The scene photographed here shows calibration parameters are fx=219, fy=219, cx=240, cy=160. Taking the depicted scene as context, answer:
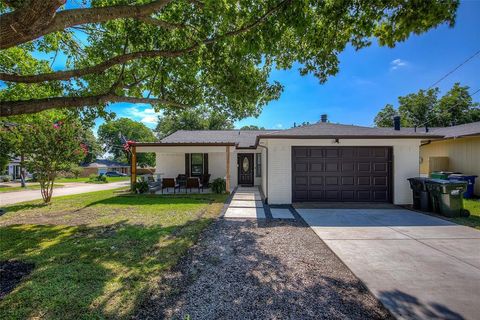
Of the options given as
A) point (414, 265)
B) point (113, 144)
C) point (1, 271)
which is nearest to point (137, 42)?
point (1, 271)

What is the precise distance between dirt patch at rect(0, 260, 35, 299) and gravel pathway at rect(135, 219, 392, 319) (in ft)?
7.30

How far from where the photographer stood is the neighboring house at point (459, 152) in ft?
36.8

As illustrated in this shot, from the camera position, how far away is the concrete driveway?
2.90m

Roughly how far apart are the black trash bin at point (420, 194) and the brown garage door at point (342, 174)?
0.99 metres

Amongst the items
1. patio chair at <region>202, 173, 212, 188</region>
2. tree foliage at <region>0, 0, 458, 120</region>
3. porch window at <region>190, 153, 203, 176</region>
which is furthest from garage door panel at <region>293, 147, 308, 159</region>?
porch window at <region>190, 153, 203, 176</region>

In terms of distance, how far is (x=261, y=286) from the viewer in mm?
3385

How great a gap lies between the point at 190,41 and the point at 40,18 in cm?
423

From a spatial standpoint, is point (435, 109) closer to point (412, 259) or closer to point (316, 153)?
point (316, 153)

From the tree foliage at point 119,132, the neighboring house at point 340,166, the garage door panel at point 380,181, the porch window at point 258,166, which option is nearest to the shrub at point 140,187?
the porch window at point 258,166

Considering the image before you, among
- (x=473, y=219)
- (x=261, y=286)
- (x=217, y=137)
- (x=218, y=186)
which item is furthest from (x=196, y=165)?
(x=473, y=219)

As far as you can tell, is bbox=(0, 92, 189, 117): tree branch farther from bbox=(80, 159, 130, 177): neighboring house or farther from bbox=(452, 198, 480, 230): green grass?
bbox=(80, 159, 130, 177): neighboring house

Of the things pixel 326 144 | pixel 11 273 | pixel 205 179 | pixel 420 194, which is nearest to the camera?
pixel 11 273

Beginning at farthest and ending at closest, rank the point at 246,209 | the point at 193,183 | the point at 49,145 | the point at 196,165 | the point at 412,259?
the point at 196,165 → the point at 193,183 → the point at 49,145 → the point at 246,209 → the point at 412,259

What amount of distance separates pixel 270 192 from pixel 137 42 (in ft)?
23.9
